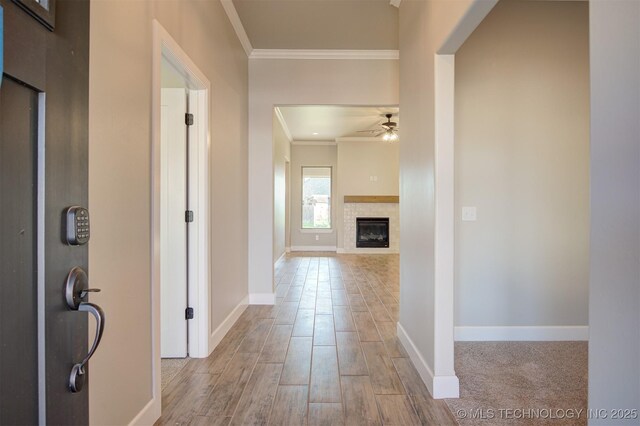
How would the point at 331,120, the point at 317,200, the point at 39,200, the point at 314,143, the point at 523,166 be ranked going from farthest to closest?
the point at 317,200
the point at 314,143
the point at 331,120
the point at 523,166
the point at 39,200

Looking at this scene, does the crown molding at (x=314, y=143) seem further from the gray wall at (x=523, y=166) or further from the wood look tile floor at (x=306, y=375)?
the gray wall at (x=523, y=166)

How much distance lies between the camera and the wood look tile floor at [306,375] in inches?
72.5

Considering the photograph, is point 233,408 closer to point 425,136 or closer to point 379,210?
point 425,136

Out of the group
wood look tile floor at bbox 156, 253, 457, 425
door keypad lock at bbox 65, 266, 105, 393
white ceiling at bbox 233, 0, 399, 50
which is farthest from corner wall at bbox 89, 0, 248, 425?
white ceiling at bbox 233, 0, 399, 50

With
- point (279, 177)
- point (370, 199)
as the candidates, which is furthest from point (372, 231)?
point (279, 177)

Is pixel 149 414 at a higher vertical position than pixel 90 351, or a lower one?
lower

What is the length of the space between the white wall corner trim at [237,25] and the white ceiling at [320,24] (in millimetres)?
36

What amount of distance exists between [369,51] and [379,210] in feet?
17.3

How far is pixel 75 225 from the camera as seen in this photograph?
0.67 m

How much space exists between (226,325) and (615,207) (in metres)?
2.92

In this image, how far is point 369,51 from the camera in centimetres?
381

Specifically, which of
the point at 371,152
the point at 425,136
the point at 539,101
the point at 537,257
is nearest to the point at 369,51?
the point at 539,101

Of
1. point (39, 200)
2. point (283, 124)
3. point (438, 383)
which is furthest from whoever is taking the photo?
point (283, 124)

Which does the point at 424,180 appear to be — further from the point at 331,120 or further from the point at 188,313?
the point at 331,120
